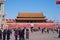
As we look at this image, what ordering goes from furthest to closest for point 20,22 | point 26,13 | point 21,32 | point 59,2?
point 26,13, point 20,22, point 21,32, point 59,2

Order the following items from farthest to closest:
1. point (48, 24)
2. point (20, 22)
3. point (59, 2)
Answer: point (20, 22) → point (48, 24) → point (59, 2)

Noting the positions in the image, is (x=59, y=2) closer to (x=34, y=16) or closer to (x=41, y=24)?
(x=41, y=24)

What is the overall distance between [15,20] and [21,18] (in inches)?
112

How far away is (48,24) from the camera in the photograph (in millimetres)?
101688

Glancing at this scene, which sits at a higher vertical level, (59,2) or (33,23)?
(59,2)

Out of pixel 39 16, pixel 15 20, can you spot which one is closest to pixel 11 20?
pixel 15 20

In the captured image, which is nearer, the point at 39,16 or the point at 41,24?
the point at 41,24

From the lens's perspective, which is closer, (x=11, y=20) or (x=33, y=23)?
(x=33, y=23)

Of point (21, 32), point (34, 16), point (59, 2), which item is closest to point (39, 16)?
point (34, 16)

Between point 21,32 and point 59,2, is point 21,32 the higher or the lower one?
the lower one

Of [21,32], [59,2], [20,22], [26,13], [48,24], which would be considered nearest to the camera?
[59,2]

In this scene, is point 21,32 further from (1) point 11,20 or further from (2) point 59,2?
(1) point 11,20

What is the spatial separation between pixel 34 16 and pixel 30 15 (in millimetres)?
2702

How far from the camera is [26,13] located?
117 meters
